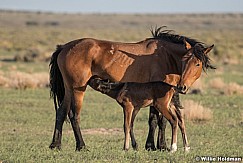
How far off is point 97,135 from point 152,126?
282 cm

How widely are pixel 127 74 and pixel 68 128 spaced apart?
454cm

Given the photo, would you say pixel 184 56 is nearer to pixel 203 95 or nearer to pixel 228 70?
pixel 203 95

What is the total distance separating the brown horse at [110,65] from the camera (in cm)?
1093

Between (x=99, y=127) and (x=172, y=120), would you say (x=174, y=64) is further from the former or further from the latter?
(x=99, y=127)

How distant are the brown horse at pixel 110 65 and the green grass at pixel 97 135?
921 mm

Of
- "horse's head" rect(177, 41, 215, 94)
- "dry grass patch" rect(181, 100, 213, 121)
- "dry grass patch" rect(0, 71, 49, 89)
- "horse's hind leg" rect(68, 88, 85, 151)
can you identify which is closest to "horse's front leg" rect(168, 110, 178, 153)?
"horse's head" rect(177, 41, 215, 94)

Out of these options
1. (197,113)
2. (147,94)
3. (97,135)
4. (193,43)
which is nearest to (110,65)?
(147,94)

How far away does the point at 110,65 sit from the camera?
11.0 metres

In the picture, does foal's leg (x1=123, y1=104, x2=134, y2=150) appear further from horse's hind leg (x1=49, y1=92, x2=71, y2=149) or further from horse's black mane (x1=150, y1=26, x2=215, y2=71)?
horse's black mane (x1=150, y1=26, x2=215, y2=71)

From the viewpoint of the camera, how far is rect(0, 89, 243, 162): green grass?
30.7ft

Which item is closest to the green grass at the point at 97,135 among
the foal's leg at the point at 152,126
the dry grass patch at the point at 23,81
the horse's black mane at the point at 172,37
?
the foal's leg at the point at 152,126

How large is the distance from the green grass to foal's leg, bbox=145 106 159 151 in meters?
0.22

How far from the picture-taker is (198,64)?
10188mm

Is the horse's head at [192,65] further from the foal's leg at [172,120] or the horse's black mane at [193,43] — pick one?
the foal's leg at [172,120]
